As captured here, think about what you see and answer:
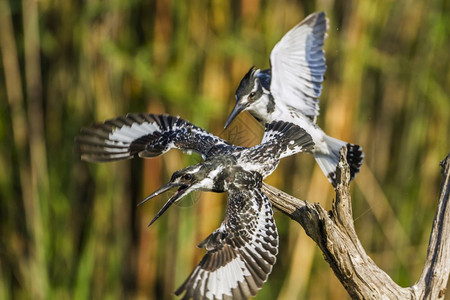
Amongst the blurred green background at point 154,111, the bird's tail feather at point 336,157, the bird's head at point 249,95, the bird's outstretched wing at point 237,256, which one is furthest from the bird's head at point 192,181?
the blurred green background at point 154,111

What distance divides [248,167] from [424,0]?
1.75 meters

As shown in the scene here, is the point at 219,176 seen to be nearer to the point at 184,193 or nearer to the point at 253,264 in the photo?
the point at 184,193

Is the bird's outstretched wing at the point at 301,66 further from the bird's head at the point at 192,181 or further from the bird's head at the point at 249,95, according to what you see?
the bird's head at the point at 192,181

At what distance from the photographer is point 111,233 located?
3.29 meters

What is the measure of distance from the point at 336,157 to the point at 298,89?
311 mm

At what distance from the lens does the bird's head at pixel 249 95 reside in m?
2.63

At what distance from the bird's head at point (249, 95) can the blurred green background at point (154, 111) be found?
49cm

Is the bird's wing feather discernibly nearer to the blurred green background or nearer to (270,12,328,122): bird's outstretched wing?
(270,12,328,122): bird's outstretched wing

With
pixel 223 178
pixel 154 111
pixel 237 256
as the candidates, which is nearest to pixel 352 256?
pixel 237 256

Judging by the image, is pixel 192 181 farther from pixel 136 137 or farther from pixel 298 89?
pixel 298 89

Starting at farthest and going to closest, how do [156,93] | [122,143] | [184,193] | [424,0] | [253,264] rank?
[424,0] < [156,93] < [122,143] < [184,193] < [253,264]

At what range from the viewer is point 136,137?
8.34 feet

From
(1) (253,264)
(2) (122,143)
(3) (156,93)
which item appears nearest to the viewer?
(1) (253,264)


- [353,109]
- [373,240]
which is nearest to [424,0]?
[353,109]
